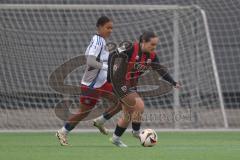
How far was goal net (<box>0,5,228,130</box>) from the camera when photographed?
15.5m

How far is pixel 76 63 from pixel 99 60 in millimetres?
4711

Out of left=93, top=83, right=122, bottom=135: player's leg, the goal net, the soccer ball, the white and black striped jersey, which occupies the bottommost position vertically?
the goal net

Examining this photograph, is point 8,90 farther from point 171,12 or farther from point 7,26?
point 171,12

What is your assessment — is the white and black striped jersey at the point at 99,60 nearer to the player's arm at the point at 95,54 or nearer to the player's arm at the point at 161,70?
the player's arm at the point at 95,54

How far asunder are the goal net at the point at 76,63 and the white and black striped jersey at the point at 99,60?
150 inches

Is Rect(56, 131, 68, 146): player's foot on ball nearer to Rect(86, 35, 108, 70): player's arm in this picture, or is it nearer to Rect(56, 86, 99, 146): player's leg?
Rect(56, 86, 99, 146): player's leg

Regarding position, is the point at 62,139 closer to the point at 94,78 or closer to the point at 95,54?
the point at 94,78

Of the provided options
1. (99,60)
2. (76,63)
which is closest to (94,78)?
(99,60)

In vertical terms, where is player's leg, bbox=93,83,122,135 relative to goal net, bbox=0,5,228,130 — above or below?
above

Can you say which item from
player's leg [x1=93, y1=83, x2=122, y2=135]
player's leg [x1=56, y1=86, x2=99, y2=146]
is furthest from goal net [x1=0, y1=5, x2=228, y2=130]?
player's leg [x1=56, y1=86, x2=99, y2=146]

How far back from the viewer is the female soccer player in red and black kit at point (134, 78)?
33.9ft

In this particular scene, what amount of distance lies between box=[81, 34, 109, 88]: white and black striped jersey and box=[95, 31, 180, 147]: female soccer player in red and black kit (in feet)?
1.93

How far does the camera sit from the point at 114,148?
33.1 feet

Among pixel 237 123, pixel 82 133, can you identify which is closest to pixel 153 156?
pixel 82 133
